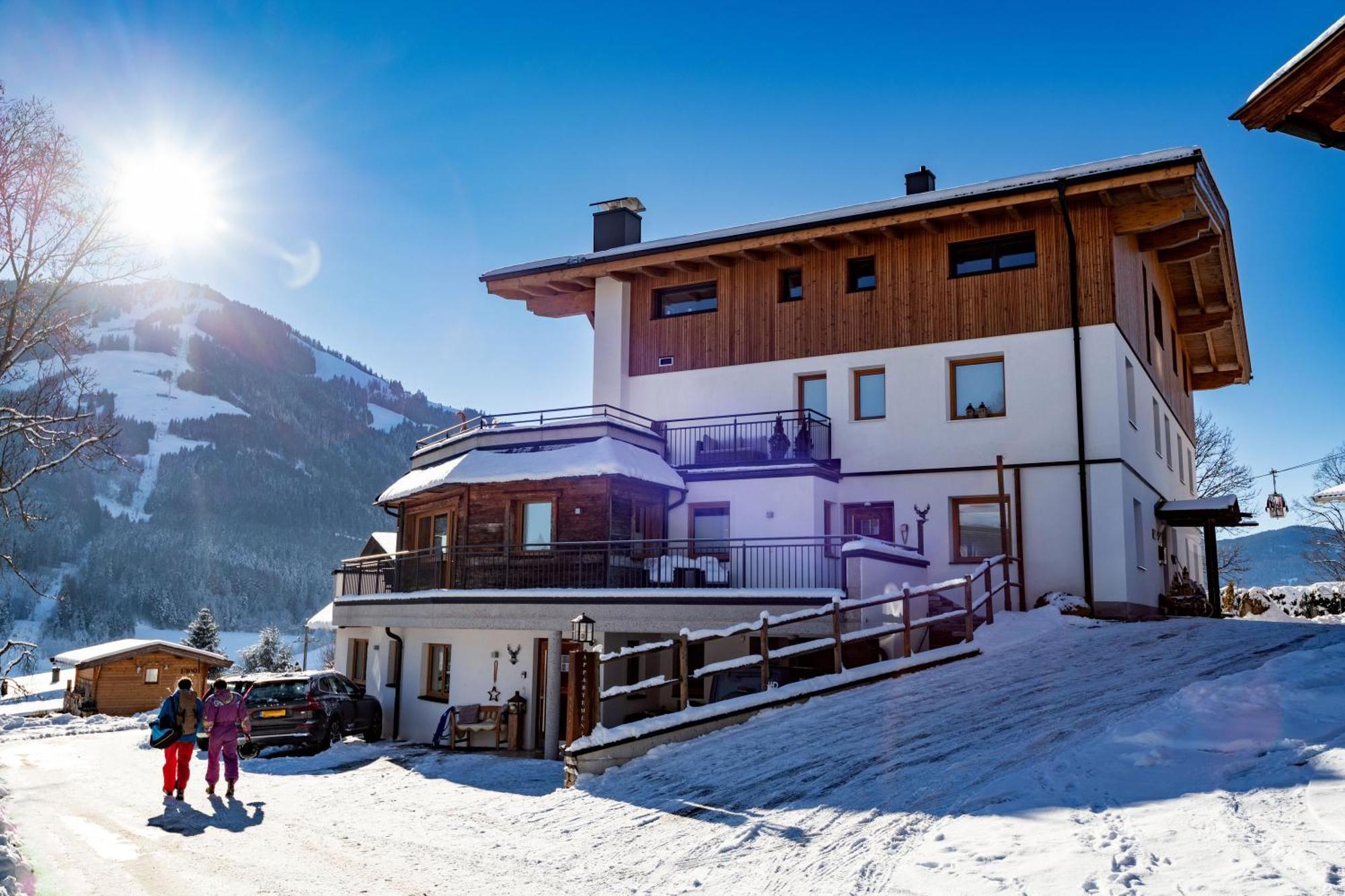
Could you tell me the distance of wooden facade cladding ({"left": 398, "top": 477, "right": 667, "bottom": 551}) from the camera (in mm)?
22750

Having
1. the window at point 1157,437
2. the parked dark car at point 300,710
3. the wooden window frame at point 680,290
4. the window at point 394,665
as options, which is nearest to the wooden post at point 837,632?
the parked dark car at point 300,710

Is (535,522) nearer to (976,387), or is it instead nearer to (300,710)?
(300,710)

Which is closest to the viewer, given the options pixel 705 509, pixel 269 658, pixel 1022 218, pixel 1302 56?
pixel 1302 56

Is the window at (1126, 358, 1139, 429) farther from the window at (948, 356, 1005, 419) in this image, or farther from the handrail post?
the handrail post

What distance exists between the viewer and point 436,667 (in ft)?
83.7

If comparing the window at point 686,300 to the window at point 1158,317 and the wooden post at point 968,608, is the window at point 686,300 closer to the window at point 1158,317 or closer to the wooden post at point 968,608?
the wooden post at point 968,608

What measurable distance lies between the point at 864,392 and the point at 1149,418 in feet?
24.1

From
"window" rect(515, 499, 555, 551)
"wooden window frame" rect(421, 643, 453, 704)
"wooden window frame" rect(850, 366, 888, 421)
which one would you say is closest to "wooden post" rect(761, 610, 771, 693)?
"window" rect(515, 499, 555, 551)

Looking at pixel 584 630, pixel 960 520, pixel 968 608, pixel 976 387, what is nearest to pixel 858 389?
pixel 976 387

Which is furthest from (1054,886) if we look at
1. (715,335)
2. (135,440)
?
(135,440)

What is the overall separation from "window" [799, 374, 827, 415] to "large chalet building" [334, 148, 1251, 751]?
0.20ft

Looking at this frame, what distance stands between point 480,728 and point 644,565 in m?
4.87

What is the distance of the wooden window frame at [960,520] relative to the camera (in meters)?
21.9

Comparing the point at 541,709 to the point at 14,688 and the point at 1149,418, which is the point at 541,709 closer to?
the point at 1149,418
